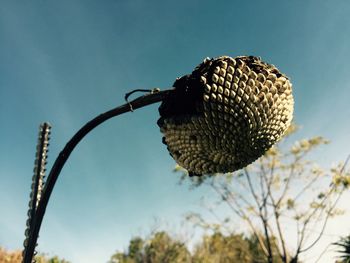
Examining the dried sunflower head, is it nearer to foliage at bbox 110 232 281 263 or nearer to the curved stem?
the curved stem

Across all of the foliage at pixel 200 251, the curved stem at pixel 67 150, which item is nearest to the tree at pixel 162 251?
the foliage at pixel 200 251

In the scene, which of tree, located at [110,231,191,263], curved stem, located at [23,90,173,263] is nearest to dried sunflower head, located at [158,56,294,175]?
curved stem, located at [23,90,173,263]

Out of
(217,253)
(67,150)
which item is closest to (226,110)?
(67,150)

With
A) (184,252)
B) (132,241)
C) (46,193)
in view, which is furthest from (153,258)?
(46,193)

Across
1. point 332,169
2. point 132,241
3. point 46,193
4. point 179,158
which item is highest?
point 132,241

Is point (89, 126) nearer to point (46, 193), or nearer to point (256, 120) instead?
point (46, 193)

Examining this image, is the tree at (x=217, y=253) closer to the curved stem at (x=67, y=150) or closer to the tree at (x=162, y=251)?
the tree at (x=162, y=251)
